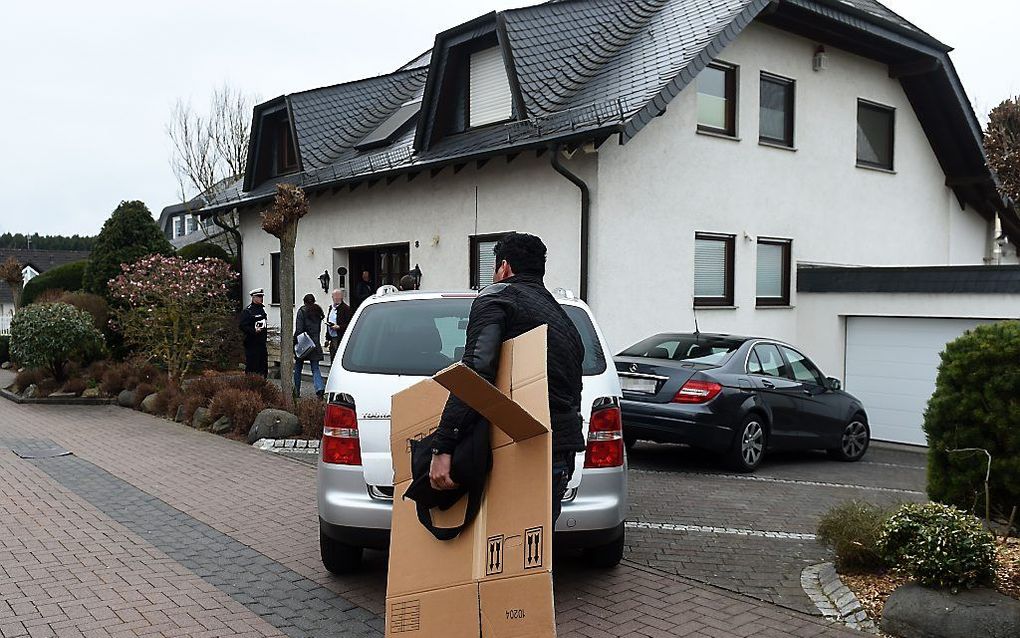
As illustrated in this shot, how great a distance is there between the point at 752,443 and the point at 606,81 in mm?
6240

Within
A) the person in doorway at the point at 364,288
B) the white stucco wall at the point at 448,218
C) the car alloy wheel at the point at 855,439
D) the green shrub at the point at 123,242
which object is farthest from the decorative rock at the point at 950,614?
the green shrub at the point at 123,242

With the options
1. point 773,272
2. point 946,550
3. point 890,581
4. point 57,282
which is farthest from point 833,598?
point 57,282

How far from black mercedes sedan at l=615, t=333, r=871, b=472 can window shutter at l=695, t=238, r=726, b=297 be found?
3.02 metres

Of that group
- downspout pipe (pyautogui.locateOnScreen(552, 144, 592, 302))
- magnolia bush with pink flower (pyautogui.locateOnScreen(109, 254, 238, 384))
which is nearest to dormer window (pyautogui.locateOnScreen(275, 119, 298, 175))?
magnolia bush with pink flower (pyautogui.locateOnScreen(109, 254, 238, 384))

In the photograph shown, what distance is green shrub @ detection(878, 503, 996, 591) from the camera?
4.82 meters

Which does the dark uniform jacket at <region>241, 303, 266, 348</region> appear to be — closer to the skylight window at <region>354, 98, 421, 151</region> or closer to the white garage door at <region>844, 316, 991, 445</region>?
the skylight window at <region>354, 98, 421, 151</region>

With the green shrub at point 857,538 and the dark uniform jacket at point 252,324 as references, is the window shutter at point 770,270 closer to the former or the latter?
the dark uniform jacket at point 252,324

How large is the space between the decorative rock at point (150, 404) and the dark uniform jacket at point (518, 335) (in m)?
11.0

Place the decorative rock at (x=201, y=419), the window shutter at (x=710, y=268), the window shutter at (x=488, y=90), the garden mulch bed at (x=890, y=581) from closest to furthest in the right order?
the garden mulch bed at (x=890, y=581) < the decorative rock at (x=201, y=419) < the window shutter at (x=710, y=268) < the window shutter at (x=488, y=90)

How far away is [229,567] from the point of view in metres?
5.92

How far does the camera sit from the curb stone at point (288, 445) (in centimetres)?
1041

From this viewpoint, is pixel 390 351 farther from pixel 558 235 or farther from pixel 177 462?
pixel 558 235

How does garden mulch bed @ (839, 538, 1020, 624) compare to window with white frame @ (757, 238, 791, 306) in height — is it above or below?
below

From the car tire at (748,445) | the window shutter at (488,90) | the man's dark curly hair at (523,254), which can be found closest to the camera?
the man's dark curly hair at (523,254)
